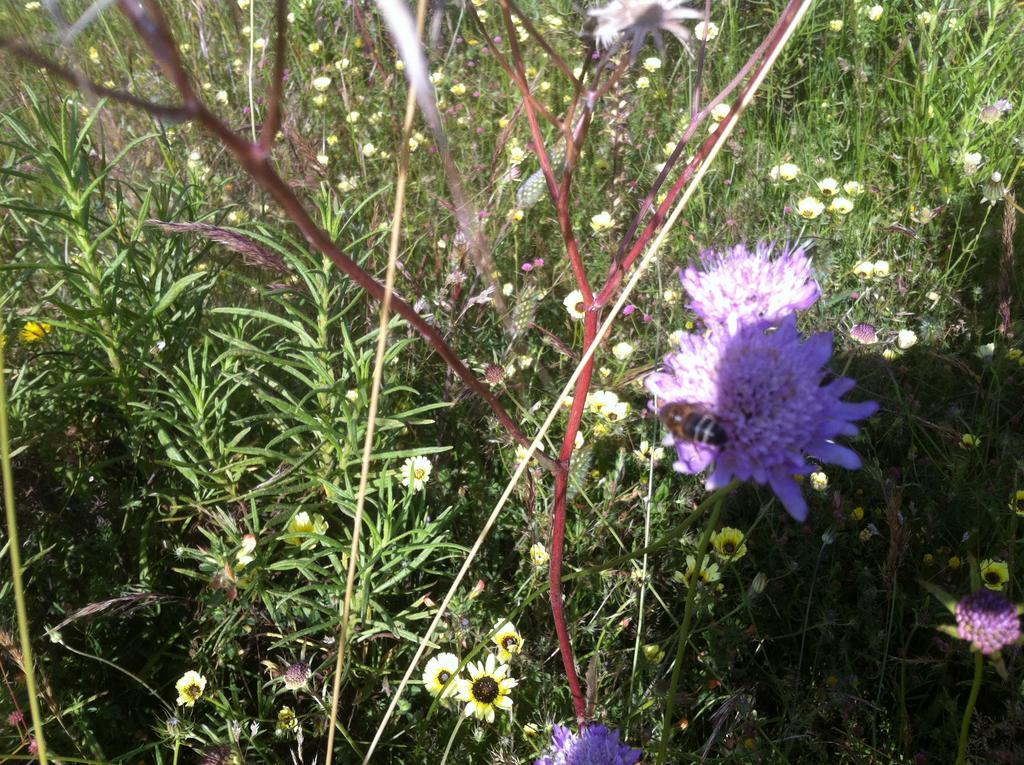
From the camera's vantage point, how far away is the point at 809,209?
2.56 meters

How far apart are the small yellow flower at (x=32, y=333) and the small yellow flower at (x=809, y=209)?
229 cm

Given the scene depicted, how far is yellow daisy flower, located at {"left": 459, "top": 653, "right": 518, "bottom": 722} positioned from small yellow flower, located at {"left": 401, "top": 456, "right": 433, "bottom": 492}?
408 millimetres

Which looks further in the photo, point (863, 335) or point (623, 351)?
point (623, 351)

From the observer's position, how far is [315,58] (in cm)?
350

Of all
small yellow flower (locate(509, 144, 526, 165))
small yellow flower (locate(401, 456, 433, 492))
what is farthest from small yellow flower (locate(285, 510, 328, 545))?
small yellow flower (locate(509, 144, 526, 165))

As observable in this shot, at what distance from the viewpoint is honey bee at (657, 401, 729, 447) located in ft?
3.22

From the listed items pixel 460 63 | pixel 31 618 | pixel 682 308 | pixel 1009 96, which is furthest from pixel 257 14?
pixel 1009 96

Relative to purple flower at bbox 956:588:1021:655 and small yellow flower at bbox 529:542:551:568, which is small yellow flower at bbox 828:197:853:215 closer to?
small yellow flower at bbox 529:542:551:568

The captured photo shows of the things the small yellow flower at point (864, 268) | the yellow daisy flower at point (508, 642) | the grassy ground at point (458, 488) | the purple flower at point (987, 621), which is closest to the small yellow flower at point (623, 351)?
the grassy ground at point (458, 488)

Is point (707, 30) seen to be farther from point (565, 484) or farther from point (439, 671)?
point (439, 671)

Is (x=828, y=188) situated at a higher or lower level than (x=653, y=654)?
higher

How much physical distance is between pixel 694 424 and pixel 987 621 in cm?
46

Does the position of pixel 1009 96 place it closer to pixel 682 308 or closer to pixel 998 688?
pixel 682 308

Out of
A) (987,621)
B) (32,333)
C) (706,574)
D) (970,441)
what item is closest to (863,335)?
(970,441)
